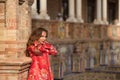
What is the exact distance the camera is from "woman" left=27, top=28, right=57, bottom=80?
169 inches

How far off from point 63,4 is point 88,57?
7.15 metres

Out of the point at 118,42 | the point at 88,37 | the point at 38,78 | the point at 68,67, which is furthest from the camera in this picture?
the point at 118,42

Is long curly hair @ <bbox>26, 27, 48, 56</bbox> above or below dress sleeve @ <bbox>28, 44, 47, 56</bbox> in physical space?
above

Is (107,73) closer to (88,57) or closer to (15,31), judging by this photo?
(88,57)

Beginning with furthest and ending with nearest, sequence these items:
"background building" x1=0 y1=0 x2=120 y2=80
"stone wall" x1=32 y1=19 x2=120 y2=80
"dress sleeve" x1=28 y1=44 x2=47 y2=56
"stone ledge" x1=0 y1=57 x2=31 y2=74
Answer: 1. "stone wall" x1=32 y1=19 x2=120 y2=80
2. "dress sleeve" x1=28 y1=44 x2=47 y2=56
3. "background building" x1=0 y1=0 x2=120 y2=80
4. "stone ledge" x1=0 y1=57 x2=31 y2=74

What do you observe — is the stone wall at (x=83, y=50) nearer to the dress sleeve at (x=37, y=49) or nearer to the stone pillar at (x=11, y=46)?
the dress sleeve at (x=37, y=49)

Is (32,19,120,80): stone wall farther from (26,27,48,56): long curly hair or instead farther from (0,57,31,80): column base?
(0,57,31,80): column base

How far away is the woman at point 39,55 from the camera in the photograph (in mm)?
4285

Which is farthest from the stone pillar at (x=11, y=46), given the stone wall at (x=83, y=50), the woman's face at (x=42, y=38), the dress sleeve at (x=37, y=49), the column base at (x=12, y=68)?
the stone wall at (x=83, y=50)

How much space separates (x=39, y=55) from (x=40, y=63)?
98 millimetres

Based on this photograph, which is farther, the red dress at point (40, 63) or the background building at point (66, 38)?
the red dress at point (40, 63)

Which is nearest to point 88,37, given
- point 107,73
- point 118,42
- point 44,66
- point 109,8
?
point 118,42

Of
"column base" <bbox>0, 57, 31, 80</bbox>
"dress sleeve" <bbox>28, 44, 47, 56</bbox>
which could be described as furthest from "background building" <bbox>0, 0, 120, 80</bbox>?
"dress sleeve" <bbox>28, 44, 47, 56</bbox>

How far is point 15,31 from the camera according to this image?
13.6ft
